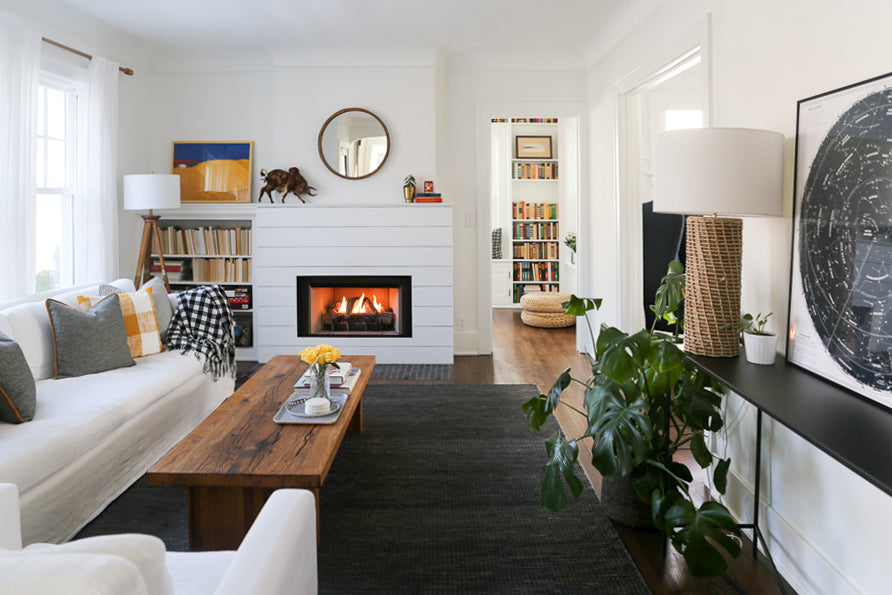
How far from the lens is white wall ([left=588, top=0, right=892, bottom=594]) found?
5.76 feet

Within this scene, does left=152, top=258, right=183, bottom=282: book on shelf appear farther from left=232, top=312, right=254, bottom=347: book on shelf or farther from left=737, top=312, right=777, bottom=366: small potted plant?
left=737, top=312, right=777, bottom=366: small potted plant

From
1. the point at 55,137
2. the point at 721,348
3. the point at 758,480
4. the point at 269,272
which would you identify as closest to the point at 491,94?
the point at 269,272

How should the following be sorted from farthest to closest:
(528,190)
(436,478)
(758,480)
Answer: (528,190) < (436,478) < (758,480)

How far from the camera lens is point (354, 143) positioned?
5270 mm

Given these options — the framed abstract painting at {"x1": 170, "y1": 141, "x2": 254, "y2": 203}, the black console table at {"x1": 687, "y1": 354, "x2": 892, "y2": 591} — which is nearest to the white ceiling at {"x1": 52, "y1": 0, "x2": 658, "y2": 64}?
the framed abstract painting at {"x1": 170, "y1": 141, "x2": 254, "y2": 203}

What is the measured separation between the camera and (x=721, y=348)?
2.27 m

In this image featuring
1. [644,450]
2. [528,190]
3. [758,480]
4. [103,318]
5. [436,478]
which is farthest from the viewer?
[528,190]

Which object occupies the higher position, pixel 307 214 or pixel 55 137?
pixel 55 137

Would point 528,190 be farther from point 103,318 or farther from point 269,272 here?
point 103,318

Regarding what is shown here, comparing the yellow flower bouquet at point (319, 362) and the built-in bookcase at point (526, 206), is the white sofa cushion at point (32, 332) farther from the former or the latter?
the built-in bookcase at point (526, 206)

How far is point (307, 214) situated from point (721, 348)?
370 cm

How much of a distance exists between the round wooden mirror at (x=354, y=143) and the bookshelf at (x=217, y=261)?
0.95 m

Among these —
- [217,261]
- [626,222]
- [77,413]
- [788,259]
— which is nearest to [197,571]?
[77,413]

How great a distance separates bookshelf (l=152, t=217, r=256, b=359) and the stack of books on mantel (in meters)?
2.35
